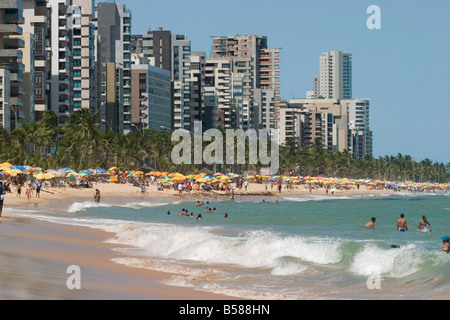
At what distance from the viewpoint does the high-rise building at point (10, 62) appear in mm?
112750

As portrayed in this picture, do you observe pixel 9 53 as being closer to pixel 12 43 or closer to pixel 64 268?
pixel 12 43

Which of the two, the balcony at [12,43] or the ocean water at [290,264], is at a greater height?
the balcony at [12,43]

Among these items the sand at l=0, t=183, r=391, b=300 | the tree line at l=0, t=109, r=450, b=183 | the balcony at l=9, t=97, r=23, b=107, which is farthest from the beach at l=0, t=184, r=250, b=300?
the balcony at l=9, t=97, r=23, b=107

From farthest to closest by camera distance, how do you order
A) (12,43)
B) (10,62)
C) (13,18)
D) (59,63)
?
1. (59,63)
2. (13,18)
3. (12,43)
4. (10,62)

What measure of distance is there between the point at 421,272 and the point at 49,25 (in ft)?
422

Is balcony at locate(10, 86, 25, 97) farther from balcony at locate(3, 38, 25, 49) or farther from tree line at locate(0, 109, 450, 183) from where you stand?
balcony at locate(3, 38, 25, 49)

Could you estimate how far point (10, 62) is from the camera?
115 metres

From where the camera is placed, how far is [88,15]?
160500mm

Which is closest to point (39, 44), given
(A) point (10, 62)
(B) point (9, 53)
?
(A) point (10, 62)

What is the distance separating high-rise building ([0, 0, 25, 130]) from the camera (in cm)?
11275

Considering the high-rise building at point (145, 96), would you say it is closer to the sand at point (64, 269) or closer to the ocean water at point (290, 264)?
the sand at point (64, 269)

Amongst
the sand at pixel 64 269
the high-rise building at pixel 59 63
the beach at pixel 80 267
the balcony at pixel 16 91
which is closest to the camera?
the sand at pixel 64 269

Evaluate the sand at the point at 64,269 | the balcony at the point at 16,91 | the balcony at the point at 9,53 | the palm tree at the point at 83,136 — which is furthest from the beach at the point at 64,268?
the balcony at the point at 16,91

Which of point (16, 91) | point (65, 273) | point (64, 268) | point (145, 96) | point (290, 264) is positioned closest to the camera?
point (65, 273)
